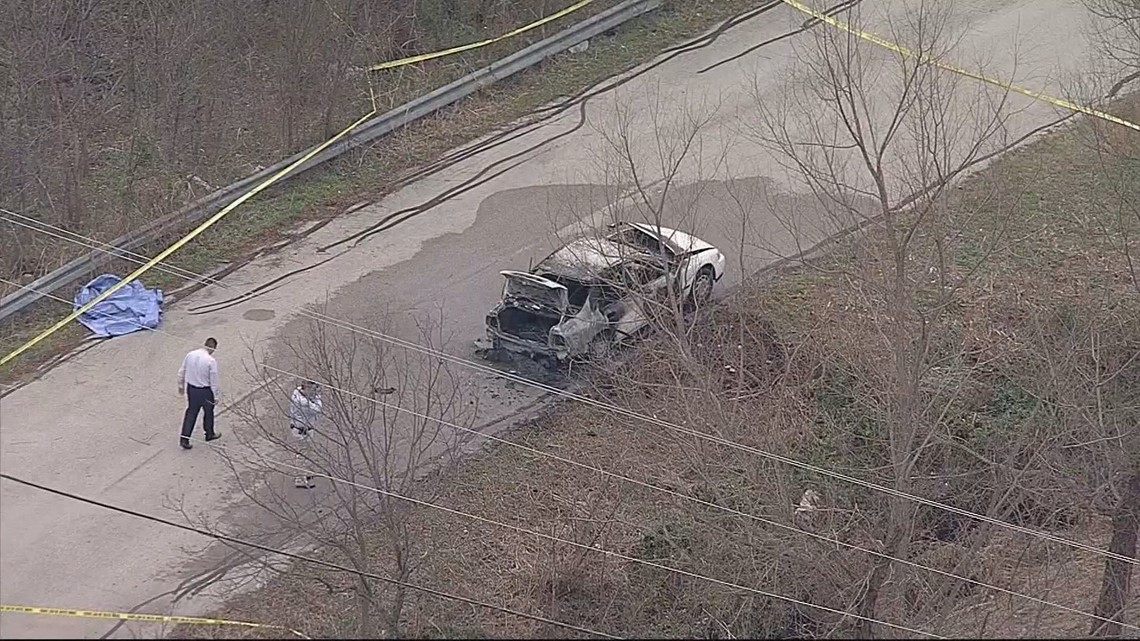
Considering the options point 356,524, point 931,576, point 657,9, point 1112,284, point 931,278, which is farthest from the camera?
point 657,9

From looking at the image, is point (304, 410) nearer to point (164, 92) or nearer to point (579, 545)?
point (579, 545)

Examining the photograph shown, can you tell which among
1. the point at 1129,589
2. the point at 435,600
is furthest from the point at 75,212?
the point at 1129,589

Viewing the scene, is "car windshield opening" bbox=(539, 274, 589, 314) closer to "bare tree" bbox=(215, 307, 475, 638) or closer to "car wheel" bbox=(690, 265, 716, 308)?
"car wheel" bbox=(690, 265, 716, 308)

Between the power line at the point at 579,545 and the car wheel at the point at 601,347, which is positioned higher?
the car wheel at the point at 601,347

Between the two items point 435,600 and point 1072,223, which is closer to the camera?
point 435,600

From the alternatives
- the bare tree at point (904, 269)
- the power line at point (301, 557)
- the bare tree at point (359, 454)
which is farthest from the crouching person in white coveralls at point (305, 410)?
the bare tree at point (904, 269)

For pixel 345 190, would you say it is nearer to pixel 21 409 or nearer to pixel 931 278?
pixel 21 409

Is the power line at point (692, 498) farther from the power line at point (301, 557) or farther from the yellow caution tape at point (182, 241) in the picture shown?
the yellow caution tape at point (182, 241)
